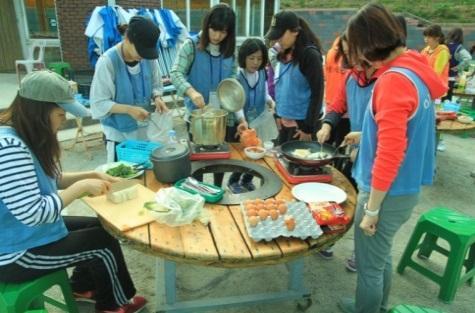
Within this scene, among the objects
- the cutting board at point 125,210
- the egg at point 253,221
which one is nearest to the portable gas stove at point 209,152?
the cutting board at point 125,210

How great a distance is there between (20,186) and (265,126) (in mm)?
1943

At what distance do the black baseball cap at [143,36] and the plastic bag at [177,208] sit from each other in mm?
903

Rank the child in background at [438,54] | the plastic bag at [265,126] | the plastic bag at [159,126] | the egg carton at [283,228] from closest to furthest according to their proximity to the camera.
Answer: the egg carton at [283,228] < the plastic bag at [159,126] < the plastic bag at [265,126] < the child in background at [438,54]

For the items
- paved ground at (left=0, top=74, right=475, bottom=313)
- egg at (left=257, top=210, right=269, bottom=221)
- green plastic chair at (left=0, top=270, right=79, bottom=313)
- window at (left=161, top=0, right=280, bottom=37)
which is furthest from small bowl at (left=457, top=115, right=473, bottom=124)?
window at (left=161, top=0, right=280, bottom=37)

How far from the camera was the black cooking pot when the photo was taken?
1.85 m

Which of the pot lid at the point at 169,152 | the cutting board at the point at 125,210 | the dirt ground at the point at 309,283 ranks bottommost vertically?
the dirt ground at the point at 309,283

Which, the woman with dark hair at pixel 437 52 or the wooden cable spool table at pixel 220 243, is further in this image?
the woman with dark hair at pixel 437 52

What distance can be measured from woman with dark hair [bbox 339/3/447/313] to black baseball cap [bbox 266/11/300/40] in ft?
3.29

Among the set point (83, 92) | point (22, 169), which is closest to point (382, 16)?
point (22, 169)

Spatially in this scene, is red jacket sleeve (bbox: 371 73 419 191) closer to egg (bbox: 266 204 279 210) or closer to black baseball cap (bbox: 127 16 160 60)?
egg (bbox: 266 204 279 210)

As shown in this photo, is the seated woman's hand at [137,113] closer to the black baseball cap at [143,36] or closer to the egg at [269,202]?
the black baseball cap at [143,36]

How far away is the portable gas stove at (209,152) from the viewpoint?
2.23 m

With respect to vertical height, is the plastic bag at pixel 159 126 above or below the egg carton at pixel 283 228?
above

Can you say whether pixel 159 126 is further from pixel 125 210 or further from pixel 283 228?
pixel 283 228
